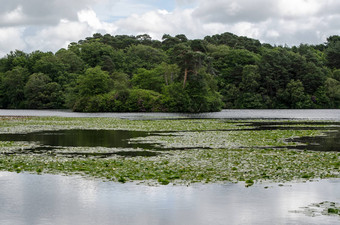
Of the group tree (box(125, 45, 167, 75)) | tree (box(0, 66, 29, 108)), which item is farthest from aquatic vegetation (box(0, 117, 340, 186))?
tree (box(125, 45, 167, 75))

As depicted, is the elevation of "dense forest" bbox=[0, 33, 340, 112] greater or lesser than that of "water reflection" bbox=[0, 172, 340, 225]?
greater

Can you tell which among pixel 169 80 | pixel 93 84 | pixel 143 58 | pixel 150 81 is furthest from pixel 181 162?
pixel 143 58

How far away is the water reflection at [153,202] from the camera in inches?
489

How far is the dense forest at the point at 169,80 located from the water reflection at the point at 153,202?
80712 millimetres

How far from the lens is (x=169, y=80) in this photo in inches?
4419

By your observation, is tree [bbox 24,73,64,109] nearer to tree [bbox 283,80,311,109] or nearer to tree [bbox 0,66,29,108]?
tree [bbox 0,66,29,108]

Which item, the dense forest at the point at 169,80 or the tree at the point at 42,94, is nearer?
the dense forest at the point at 169,80

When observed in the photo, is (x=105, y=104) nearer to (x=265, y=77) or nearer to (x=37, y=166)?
(x=265, y=77)

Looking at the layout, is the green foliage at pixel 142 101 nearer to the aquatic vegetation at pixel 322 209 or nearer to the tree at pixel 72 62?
the tree at pixel 72 62

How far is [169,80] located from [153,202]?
324ft

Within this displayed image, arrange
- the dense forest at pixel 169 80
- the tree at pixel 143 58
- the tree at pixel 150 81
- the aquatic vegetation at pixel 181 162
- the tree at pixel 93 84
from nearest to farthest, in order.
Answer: the aquatic vegetation at pixel 181 162
the dense forest at pixel 169 80
the tree at pixel 93 84
the tree at pixel 150 81
the tree at pixel 143 58

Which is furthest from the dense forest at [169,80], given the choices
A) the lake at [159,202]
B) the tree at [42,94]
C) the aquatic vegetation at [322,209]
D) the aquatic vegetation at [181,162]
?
the aquatic vegetation at [322,209]

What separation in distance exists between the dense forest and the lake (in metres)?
80.5

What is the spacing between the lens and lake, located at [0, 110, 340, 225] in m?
12.4
